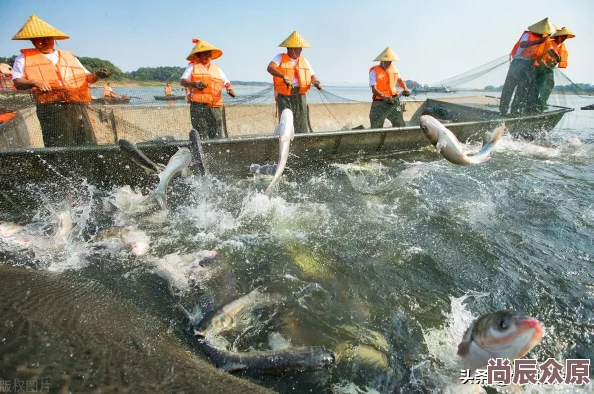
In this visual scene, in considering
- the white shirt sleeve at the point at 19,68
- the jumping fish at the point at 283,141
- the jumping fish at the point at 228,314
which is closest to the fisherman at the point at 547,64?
the jumping fish at the point at 283,141

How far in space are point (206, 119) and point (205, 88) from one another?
0.69m

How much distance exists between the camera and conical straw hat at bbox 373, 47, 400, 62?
327 inches

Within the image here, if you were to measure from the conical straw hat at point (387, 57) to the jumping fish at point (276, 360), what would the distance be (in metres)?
7.87

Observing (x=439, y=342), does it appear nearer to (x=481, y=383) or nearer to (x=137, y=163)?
(x=481, y=383)

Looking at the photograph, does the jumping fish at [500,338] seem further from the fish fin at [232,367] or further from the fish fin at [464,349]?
the fish fin at [232,367]

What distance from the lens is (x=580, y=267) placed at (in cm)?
385

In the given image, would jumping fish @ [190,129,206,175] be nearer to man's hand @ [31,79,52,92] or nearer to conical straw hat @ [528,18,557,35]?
man's hand @ [31,79,52,92]

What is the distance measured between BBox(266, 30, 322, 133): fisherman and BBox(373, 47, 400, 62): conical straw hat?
1786 millimetres

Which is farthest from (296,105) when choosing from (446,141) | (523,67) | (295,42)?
(523,67)

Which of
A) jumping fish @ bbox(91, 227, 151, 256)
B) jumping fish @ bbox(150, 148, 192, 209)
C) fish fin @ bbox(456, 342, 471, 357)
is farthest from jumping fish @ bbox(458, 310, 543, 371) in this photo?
jumping fish @ bbox(150, 148, 192, 209)

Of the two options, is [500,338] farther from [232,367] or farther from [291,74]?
[291,74]

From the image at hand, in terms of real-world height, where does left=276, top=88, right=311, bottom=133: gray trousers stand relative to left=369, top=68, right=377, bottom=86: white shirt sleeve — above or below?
below

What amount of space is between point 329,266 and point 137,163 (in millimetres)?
3278

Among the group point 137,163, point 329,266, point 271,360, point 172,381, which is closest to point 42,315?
point 172,381
